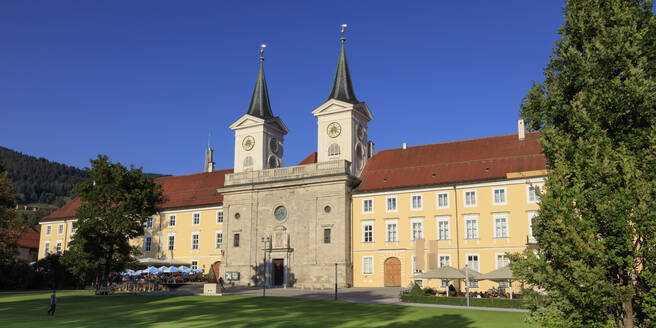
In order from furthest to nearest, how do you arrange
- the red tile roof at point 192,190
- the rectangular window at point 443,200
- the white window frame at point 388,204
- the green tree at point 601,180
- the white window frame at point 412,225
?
1. the red tile roof at point 192,190
2. the white window frame at point 388,204
3. the white window frame at point 412,225
4. the rectangular window at point 443,200
5. the green tree at point 601,180

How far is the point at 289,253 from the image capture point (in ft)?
173

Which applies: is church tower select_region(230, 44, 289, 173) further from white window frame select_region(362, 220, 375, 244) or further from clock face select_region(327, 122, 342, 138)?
white window frame select_region(362, 220, 375, 244)

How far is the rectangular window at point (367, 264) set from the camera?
4997 cm

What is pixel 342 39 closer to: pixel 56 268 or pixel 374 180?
pixel 374 180

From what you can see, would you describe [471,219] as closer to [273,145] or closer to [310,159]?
[310,159]

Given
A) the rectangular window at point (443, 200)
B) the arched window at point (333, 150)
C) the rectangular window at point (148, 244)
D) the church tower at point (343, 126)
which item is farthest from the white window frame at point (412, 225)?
the rectangular window at point (148, 244)

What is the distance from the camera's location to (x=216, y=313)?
27.9 metres

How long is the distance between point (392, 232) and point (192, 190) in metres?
27.8

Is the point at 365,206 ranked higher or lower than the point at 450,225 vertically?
higher

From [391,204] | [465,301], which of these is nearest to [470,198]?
[391,204]

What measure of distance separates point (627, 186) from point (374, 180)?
133 feet

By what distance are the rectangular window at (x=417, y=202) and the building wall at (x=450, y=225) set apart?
0.20 meters

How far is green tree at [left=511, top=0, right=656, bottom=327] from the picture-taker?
1220 cm

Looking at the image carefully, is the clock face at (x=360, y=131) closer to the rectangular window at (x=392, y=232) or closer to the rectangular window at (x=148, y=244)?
the rectangular window at (x=392, y=232)
